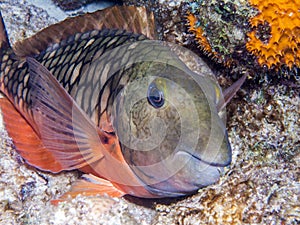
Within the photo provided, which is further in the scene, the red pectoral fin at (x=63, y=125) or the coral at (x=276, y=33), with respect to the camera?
the coral at (x=276, y=33)

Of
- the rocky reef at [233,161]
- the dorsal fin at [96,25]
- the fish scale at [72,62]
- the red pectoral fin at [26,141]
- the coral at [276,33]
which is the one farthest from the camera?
the red pectoral fin at [26,141]

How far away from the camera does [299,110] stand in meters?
2.50

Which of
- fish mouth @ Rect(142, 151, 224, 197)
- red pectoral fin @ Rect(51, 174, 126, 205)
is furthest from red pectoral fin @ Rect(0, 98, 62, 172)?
fish mouth @ Rect(142, 151, 224, 197)

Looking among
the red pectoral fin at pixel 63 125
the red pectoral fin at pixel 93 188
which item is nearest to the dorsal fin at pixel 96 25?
the red pectoral fin at pixel 63 125

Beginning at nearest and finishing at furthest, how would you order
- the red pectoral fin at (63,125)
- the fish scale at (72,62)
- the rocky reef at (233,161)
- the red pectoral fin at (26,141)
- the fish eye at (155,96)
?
the fish eye at (155,96) < the red pectoral fin at (63,125) < the rocky reef at (233,161) < the fish scale at (72,62) < the red pectoral fin at (26,141)

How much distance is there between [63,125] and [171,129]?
758 millimetres

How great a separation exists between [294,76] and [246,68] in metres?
0.35

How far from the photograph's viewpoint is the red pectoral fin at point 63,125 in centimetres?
190

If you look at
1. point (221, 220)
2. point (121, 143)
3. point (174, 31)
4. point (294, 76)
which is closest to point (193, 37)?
point (174, 31)

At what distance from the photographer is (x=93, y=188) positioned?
7.85ft

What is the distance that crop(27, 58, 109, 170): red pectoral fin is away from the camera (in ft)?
6.24

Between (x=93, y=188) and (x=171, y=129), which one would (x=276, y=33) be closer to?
(x=171, y=129)

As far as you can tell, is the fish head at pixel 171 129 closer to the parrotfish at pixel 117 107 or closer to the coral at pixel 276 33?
the parrotfish at pixel 117 107

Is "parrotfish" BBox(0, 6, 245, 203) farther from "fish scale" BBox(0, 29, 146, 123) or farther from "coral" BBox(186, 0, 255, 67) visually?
"coral" BBox(186, 0, 255, 67)
